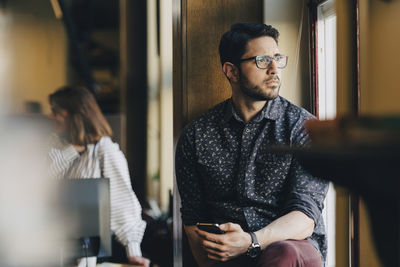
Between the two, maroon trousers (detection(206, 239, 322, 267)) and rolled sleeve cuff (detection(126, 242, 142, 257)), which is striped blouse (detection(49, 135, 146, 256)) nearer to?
rolled sleeve cuff (detection(126, 242, 142, 257))

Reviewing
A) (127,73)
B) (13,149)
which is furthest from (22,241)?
(127,73)

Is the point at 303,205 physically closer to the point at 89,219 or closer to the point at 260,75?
the point at 260,75

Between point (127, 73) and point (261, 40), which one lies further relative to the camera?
point (127, 73)

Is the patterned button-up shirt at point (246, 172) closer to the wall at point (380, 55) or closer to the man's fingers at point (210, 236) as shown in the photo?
the man's fingers at point (210, 236)

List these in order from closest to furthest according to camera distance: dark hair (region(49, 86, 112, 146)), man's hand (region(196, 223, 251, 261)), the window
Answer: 1. man's hand (region(196, 223, 251, 261))
2. the window
3. dark hair (region(49, 86, 112, 146))

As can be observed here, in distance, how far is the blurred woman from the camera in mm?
2602

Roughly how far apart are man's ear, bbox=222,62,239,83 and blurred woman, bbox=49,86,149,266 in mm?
855

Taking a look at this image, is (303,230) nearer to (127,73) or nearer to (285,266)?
(285,266)

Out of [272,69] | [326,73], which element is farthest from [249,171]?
[326,73]

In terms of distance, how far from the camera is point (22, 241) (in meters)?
2.67

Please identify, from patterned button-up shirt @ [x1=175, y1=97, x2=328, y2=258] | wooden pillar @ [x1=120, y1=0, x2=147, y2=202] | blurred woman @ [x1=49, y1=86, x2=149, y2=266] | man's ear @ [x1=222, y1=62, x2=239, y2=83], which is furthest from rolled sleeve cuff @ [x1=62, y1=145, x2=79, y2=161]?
man's ear @ [x1=222, y1=62, x2=239, y2=83]

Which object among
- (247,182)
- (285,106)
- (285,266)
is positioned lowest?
(285,266)

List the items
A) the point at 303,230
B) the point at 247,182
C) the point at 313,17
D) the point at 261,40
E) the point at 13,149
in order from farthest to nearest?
the point at 13,149 → the point at 313,17 → the point at 261,40 → the point at 247,182 → the point at 303,230

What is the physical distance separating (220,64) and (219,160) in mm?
581
